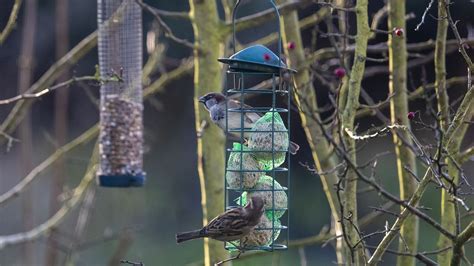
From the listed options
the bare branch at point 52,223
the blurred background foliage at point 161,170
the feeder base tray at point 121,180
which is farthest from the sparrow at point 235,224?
the blurred background foliage at point 161,170

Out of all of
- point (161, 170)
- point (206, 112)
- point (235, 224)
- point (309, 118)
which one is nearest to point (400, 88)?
point (309, 118)

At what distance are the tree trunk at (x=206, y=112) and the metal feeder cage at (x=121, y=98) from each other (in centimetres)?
69

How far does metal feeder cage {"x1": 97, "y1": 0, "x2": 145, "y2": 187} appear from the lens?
625 centimetres

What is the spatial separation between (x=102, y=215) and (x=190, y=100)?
1956mm

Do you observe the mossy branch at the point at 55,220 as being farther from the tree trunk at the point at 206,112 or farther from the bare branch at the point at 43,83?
the tree trunk at the point at 206,112

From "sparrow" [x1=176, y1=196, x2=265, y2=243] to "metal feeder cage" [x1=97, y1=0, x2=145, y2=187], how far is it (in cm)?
186

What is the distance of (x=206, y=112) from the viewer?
223 inches

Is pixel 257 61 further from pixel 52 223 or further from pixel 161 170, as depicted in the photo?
pixel 161 170

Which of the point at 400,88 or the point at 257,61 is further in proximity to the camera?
the point at 400,88

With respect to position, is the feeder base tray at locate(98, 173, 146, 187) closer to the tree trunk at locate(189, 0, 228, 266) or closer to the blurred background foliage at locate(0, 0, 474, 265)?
the tree trunk at locate(189, 0, 228, 266)

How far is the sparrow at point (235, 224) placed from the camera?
4.27 metres

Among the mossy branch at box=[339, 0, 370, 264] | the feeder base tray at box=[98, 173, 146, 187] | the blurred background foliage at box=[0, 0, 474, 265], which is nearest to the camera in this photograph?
the mossy branch at box=[339, 0, 370, 264]

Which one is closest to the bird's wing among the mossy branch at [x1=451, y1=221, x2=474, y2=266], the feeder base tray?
the mossy branch at [x1=451, y1=221, x2=474, y2=266]

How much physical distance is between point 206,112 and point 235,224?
1475 mm
